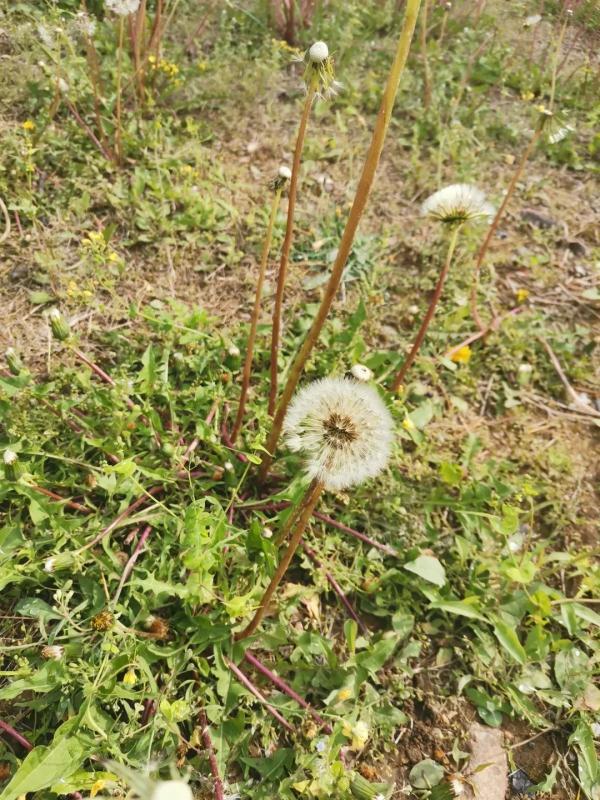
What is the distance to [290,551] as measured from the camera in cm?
147

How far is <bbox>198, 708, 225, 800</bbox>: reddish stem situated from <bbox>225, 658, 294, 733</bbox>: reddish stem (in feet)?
0.46

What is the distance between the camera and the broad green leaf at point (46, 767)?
1443 millimetres

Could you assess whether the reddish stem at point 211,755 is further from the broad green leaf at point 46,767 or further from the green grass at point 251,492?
the broad green leaf at point 46,767

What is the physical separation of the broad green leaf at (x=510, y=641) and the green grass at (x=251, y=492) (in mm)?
10

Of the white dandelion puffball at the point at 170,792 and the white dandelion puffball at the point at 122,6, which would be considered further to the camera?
the white dandelion puffball at the point at 122,6

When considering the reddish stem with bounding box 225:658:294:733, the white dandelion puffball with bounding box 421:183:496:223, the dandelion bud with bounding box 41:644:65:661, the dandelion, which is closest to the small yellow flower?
the dandelion

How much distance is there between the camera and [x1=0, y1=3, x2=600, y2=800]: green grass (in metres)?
1.71

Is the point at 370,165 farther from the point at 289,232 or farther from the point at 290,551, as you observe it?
the point at 290,551

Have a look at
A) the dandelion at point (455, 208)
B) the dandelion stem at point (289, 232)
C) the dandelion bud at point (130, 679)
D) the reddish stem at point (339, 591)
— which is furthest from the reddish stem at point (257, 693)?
the dandelion at point (455, 208)

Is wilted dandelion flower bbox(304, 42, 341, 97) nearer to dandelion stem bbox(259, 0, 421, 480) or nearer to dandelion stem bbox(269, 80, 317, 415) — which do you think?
dandelion stem bbox(269, 80, 317, 415)

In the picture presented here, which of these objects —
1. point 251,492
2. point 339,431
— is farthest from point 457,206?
point 251,492

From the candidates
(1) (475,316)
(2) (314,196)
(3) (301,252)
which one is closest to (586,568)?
(1) (475,316)

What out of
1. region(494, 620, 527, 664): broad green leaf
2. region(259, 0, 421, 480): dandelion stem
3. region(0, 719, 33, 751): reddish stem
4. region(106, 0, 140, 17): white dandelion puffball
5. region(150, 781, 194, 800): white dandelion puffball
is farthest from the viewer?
region(106, 0, 140, 17): white dandelion puffball

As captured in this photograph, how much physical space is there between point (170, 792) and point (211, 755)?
1041 millimetres
